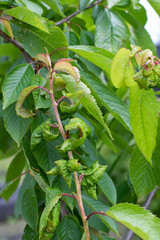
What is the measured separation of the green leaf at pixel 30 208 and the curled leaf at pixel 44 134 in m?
0.17

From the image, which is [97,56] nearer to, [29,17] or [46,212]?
[29,17]

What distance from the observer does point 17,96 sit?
48cm

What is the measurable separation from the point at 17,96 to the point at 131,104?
0.18 metres

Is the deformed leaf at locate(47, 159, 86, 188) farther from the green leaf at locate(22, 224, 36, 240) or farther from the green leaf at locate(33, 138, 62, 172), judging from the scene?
the green leaf at locate(22, 224, 36, 240)

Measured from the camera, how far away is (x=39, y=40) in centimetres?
55

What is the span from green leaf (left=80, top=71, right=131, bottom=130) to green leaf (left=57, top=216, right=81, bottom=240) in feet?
0.61

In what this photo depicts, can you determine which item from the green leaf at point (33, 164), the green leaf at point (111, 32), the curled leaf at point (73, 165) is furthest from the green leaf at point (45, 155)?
the green leaf at point (111, 32)

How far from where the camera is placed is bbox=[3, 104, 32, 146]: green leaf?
Answer: 0.50 metres

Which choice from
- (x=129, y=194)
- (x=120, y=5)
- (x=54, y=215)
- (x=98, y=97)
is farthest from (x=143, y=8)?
(x=54, y=215)

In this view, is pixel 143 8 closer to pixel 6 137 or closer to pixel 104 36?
pixel 104 36

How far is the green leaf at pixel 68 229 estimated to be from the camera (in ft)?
1.58

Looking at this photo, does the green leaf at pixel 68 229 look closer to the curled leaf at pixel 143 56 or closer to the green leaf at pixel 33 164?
the green leaf at pixel 33 164

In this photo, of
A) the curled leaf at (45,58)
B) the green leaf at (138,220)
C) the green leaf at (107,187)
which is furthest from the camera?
the green leaf at (107,187)

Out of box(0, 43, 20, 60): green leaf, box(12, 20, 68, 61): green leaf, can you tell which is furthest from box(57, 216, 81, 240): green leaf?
box(0, 43, 20, 60): green leaf
